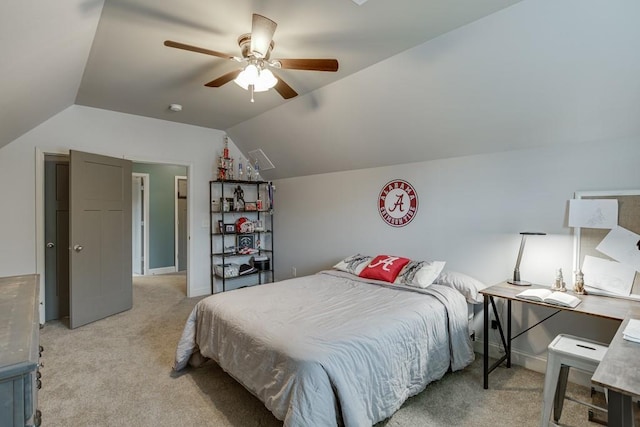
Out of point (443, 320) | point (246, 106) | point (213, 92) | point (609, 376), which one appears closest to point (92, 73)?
point (213, 92)

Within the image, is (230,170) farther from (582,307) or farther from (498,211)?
(582,307)

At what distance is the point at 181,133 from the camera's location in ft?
15.1

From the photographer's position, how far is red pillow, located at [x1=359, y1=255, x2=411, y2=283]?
10.1 feet

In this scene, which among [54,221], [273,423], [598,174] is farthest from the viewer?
[54,221]

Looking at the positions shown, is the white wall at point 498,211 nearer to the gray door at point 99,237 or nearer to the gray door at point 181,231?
the gray door at point 99,237

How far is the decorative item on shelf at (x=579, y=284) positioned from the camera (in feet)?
7.68

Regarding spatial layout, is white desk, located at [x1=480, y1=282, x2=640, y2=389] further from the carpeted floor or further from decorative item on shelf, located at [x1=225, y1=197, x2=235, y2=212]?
decorative item on shelf, located at [x1=225, y1=197, x2=235, y2=212]

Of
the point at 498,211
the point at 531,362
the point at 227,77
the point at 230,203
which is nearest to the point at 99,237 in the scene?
the point at 230,203

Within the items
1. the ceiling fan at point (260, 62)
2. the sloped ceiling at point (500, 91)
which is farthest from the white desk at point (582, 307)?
the ceiling fan at point (260, 62)

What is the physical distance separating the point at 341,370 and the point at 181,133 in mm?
4145

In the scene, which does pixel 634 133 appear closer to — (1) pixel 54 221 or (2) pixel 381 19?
(2) pixel 381 19

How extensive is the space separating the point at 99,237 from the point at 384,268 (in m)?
3.35

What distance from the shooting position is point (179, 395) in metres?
2.26

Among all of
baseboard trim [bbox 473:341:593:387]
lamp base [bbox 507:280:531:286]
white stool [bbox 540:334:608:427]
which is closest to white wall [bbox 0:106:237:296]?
baseboard trim [bbox 473:341:593:387]
